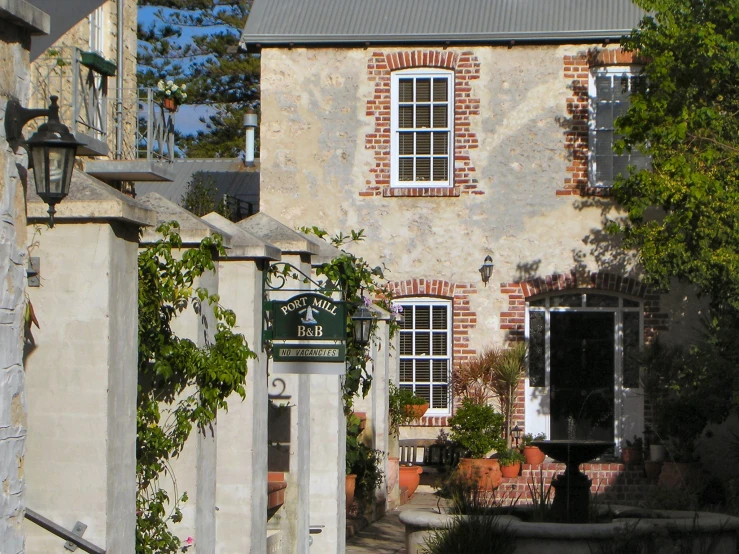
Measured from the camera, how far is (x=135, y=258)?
19.1 ft

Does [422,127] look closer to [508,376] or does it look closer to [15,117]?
[508,376]

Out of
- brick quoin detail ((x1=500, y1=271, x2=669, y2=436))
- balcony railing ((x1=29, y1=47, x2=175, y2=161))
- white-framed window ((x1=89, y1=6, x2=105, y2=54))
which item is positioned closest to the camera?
balcony railing ((x1=29, y1=47, x2=175, y2=161))

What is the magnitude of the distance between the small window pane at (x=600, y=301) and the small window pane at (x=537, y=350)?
0.68 metres

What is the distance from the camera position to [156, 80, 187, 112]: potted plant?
10202 mm

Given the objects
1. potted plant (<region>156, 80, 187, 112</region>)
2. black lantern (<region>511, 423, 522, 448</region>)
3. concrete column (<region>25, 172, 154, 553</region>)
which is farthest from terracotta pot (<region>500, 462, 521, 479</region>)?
concrete column (<region>25, 172, 154, 553</region>)

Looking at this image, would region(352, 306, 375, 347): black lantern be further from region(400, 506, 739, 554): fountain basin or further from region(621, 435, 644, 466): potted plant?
region(621, 435, 644, 466): potted plant

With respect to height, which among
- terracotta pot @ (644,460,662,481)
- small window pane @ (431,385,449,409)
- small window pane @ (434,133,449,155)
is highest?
small window pane @ (434,133,449,155)

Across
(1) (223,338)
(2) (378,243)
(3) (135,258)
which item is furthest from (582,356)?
(3) (135,258)

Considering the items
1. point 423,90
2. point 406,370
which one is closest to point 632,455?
point 406,370

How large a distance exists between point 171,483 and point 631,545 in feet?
12.4

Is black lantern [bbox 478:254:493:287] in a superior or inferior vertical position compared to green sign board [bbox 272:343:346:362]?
superior

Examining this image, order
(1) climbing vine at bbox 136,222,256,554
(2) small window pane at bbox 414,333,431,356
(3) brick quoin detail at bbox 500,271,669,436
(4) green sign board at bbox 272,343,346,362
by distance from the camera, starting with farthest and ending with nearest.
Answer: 1. (2) small window pane at bbox 414,333,431,356
2. (3) brick quoin detail at bbox 500,271,669,436
3. (4) green sign board at bbox 272,343,346,362
4. (1) climbing vine at bbox 136,222,256,554

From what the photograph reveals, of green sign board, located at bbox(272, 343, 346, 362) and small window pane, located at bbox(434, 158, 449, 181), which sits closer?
green sign board, located at bbox(272, 343, 346, 362)

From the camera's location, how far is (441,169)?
17.0 meters
